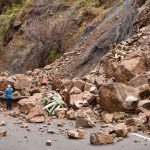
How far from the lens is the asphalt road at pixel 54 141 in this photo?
1202 centimetres

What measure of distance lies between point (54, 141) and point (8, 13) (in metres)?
32.6

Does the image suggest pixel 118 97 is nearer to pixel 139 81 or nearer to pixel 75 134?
pixel 139 81

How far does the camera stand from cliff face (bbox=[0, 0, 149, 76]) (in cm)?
2591

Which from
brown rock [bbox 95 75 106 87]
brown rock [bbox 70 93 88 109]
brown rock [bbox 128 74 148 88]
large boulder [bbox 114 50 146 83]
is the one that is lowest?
brown rock [bbox 70 93 88 109]

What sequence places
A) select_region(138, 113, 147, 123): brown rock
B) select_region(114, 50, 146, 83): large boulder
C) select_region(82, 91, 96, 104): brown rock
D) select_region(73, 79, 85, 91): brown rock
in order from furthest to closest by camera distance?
select_region(73, 79, 85, 91): brown rock → select_region(114, 50, 146, 83): large boulder → select_region(82, 91, 96, 104): brown rock → select_region(138, 113, 147, 123): brown rock

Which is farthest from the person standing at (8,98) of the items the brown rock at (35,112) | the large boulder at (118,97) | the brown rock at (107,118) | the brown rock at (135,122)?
the brown rock at (135,122)

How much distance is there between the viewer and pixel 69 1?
39.8 m

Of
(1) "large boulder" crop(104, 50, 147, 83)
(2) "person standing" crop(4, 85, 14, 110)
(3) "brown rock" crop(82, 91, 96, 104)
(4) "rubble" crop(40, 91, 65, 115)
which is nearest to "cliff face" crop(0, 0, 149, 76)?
(1) "large boulder" crop(104, 50, 147, 83)

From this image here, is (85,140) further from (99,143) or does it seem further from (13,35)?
(13,35)

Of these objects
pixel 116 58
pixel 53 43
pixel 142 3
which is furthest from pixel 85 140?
pixel 53 43

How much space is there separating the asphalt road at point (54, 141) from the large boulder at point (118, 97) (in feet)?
4.32

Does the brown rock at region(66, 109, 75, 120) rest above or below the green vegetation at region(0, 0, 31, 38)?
below

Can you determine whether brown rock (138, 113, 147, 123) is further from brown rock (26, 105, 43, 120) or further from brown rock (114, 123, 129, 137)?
brown rock (26, 105, 43, 120)

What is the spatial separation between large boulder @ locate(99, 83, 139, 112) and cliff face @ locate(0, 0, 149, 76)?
780 cm
